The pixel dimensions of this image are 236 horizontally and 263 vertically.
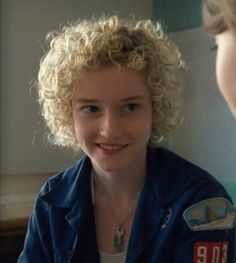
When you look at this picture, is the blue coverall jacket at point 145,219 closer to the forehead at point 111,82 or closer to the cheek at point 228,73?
the forehead at point 111,82

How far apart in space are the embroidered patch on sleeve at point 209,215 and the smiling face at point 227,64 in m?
0.35

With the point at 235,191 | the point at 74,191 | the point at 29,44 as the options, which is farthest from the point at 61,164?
the point at 74,191

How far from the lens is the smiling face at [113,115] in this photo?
874 millimetres

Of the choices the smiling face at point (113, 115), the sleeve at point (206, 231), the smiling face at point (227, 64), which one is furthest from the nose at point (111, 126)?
the smiling face at point (227, 64)

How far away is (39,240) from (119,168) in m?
0.26

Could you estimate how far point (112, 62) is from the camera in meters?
0.88

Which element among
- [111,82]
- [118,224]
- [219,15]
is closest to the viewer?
[219,15]

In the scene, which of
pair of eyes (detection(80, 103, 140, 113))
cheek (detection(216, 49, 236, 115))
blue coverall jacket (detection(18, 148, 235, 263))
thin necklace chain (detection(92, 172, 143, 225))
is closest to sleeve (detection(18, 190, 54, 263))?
blue coverall jacket (detection(18, 148, 235, 263))

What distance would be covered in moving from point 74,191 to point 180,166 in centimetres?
24

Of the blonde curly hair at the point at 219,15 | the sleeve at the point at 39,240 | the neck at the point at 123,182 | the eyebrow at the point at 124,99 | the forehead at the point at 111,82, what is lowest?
the sleeve at the point at 39,240

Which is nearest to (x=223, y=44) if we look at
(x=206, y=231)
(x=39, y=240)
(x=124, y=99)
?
(x=124, y=99)

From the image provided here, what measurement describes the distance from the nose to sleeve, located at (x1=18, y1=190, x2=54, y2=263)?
0.25 meters

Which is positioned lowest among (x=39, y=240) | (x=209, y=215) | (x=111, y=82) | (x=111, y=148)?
(x=39, y=240)

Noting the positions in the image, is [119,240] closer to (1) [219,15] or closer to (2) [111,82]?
(2) [111,82]
